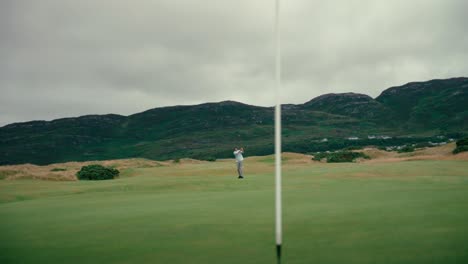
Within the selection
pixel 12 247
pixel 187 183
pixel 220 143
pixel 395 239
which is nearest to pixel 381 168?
pixel 187 183

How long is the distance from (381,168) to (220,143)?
135204mm

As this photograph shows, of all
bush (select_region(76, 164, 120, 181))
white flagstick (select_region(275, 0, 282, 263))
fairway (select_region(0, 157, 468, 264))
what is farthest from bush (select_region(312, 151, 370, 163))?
white flagstick (select_region(275, 0, 282, 263))

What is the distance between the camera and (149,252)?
25.9ft

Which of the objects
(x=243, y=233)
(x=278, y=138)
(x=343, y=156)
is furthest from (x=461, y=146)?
(x=278, y=138)

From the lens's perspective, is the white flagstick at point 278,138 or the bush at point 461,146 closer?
the white flagstick at point 278,138

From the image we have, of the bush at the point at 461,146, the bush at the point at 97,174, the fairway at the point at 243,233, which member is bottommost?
the fairway at the point at 243,233

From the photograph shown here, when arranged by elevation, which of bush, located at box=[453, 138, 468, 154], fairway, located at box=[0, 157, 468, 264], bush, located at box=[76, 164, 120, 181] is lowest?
fairway, located at box=[0, 157, 468, 264]

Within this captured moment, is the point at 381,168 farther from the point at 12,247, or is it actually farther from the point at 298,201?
the point at 12,247

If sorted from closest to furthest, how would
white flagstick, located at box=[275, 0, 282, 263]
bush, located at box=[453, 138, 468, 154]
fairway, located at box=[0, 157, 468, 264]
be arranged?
1. white flagstick, located at box=[275, 0, 282, 263]
2. fairway, located at box=[0, 157, 468, 264]
3. bush, located at box=[453, 138, 468, 154]

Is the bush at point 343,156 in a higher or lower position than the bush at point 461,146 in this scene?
lower

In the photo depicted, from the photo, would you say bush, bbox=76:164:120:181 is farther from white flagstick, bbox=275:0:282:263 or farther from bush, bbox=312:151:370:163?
white flagstick, bbox=275:0:282:263

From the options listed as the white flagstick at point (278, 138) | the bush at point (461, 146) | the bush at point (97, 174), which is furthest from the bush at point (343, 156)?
the white flagstick at point (278, 138)

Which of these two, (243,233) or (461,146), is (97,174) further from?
(461,146)

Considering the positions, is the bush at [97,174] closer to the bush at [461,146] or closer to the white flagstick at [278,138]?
the white flagstick at [278,138]
